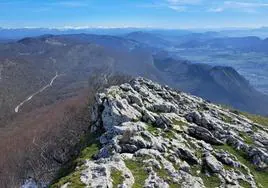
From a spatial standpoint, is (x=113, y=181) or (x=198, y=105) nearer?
(x=113, y=181)

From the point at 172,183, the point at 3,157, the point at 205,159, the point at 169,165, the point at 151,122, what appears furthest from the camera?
the point at 3,157

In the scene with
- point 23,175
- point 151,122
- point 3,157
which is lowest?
point 3,157

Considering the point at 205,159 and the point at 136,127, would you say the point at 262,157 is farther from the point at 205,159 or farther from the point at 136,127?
the point at 136,127

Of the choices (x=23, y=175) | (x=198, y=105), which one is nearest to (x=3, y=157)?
(x=23, y=175)

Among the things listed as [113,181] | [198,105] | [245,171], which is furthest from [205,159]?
[198,105]

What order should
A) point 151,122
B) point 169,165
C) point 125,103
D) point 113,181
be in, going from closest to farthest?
point 113,181
point 169,165
point 151,122
point 125,103

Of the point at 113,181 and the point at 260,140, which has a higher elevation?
the point at 113,181
